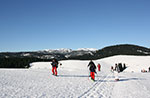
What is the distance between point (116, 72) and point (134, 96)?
8015 millimetres

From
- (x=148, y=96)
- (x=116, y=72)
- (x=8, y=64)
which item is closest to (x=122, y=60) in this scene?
(x=116, y=72)

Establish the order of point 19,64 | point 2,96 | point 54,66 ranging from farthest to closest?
point 19,64 → point 54,66 → point 2,96

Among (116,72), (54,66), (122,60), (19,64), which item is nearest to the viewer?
(116,72)

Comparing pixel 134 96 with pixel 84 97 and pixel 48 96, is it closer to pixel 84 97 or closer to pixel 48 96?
pixel 84 97

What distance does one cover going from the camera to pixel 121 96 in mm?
8633

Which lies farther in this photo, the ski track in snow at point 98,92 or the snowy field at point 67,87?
the snowy field at point 67,87

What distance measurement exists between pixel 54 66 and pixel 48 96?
10.5 metres

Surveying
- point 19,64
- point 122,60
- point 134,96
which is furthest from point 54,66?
point 19,64

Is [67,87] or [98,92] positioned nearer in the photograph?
[98,92]

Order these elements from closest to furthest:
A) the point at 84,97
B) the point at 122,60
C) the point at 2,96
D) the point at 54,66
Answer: the point at 2,96 < the point at 84,97 < the point at 54,66 < the point at 122,60

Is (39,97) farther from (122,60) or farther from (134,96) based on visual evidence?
(122,60)

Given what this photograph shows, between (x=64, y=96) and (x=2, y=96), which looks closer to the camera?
(x=2, y=96)

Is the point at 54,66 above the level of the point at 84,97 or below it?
above

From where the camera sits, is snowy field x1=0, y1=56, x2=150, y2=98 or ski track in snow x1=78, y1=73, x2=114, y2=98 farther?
snowy field x1=0, y1=56, x2=150, y2=98
